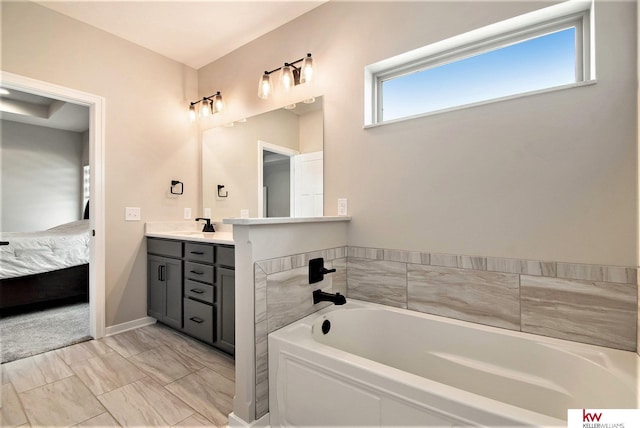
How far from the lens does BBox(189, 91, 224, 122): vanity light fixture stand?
2.95 metres

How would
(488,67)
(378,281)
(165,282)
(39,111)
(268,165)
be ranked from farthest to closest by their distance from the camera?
(39,111) < (165,282) < (268,165) < (378,281) < (488,67)

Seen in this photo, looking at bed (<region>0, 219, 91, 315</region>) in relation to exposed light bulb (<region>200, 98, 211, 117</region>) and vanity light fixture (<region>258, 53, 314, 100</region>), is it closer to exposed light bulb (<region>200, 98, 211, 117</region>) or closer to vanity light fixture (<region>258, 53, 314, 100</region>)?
exposed light bulb (<region>200, 98, 211, 117</region>)

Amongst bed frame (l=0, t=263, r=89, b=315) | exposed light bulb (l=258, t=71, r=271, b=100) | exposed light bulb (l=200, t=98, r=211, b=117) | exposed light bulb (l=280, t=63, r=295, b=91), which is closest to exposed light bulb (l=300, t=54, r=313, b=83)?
exposed light bulb (l=280, t=63, r=295, b=91)

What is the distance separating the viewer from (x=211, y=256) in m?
2.18

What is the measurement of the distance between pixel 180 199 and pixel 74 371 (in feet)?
5.50

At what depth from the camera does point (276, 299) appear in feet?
5.15

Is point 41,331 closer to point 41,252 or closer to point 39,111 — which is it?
point 41,252

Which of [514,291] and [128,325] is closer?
[514,291]

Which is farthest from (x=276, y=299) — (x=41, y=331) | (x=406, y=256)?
(x=41, y=331)

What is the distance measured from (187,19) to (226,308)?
234 cm

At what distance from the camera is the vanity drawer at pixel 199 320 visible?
86.3 inches

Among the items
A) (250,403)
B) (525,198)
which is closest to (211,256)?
(250,403)

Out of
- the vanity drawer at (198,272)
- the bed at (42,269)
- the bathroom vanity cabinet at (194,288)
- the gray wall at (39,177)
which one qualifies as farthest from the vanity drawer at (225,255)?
the gray wall at (39,177)

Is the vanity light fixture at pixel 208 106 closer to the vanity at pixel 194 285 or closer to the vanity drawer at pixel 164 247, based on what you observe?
the vanity at pixel 194 285
